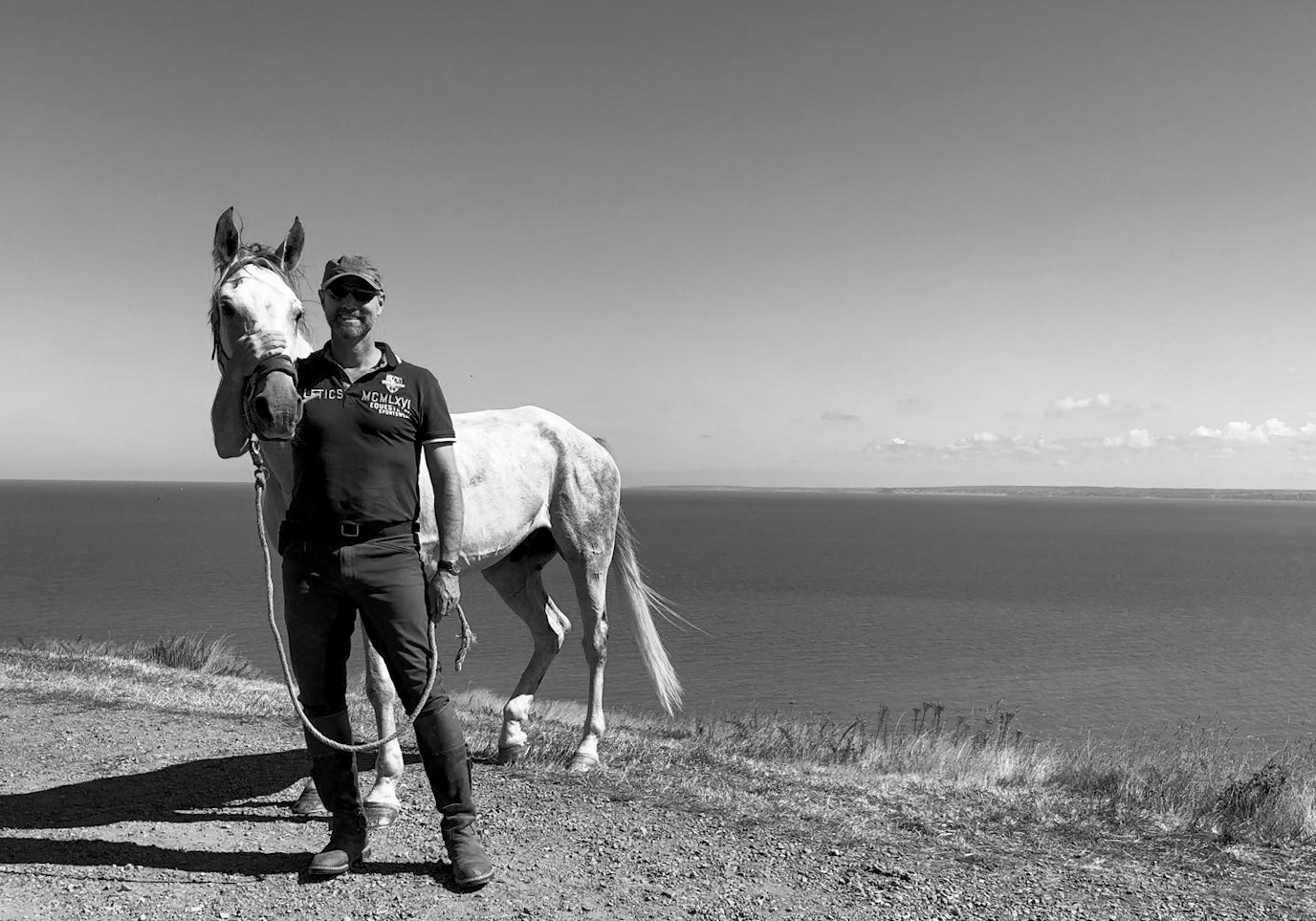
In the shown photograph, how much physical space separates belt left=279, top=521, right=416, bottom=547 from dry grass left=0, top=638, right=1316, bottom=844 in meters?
2.45

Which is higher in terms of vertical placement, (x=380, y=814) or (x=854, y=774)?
(x=380, y=814)

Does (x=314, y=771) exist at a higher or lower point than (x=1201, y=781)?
higher

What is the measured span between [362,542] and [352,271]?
3.98 ft

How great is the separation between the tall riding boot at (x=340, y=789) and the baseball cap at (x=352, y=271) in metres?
2.00

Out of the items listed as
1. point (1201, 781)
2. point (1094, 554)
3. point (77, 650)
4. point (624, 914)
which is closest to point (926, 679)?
point (1201, 781)

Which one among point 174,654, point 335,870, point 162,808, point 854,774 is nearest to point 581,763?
point 854,774

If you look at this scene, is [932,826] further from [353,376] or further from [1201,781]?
[353,376]

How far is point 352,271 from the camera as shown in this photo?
A: 3717 millimetres

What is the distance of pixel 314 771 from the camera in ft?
12.8

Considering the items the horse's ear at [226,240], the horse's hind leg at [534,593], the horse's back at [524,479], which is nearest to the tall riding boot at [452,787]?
the horse's back at [524,479]

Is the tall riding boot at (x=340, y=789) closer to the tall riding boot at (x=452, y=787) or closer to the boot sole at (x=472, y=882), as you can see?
the tall riding boot at (x=452, y=787)

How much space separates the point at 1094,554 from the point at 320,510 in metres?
86.0

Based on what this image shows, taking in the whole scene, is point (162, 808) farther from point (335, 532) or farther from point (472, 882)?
point (335, 532)

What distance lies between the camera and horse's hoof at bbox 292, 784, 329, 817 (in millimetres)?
4688
